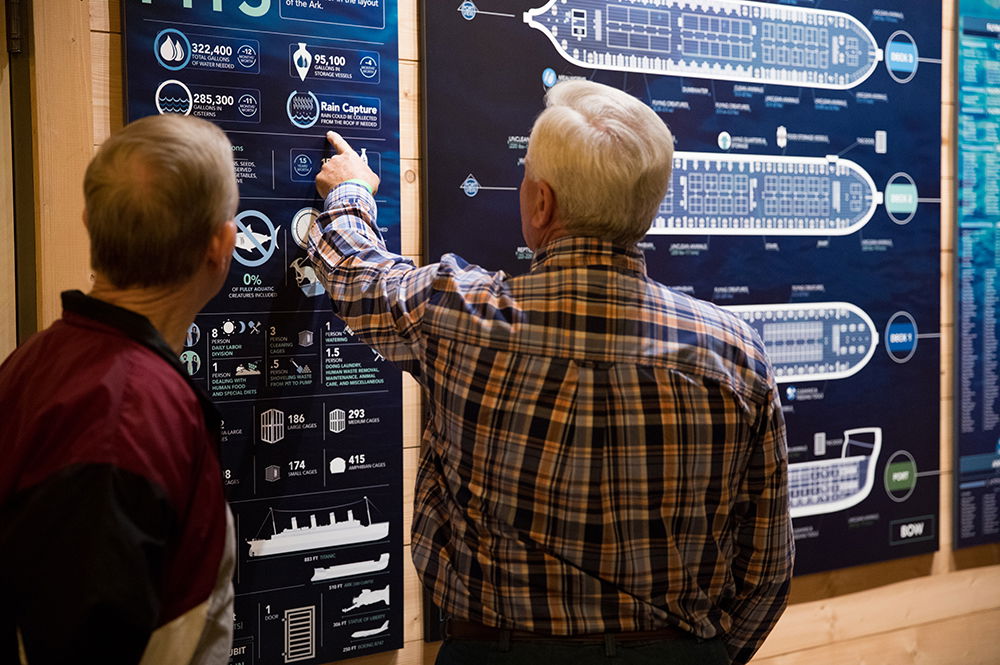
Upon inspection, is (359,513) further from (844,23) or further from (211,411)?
(844,23)

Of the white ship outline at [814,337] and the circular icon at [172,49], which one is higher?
the circular icon at [172,49]

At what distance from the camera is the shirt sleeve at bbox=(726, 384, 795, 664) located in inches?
58.4

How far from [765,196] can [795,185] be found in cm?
10

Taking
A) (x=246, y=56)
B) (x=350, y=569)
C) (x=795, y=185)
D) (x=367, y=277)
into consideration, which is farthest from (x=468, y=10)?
(x=350, y=569)

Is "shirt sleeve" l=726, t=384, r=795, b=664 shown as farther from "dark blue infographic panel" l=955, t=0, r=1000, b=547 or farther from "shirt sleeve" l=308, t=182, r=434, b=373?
"dark blue infographic panel" l=955, t=0, r=1000, b=547

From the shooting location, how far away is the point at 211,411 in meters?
1.13

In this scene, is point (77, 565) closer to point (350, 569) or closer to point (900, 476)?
point (350, 569)

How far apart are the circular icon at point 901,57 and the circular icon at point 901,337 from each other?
617 millimetres

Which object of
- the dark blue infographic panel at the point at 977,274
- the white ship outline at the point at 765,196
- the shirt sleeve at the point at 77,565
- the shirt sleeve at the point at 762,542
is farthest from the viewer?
the dark blue infographic panel at the point at 977,274

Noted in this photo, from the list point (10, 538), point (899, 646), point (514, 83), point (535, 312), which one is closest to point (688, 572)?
point (535, 312)

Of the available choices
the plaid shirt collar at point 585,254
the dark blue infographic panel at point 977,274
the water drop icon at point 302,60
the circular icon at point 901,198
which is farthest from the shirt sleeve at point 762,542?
the dark blue infographic panel at point 977,274

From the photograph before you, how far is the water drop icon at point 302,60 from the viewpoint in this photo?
181 cm

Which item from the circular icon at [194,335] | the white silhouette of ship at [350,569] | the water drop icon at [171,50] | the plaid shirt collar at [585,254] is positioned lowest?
the white silhouette of ship at [350,569]

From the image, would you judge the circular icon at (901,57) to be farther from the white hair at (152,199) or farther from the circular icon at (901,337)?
the white hair at (152,199)
